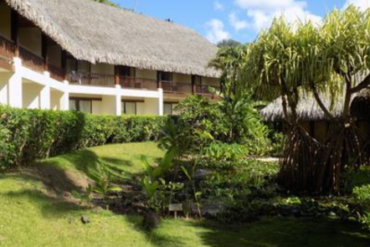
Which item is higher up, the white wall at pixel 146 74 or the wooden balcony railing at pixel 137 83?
the white wall at pixel 146 74

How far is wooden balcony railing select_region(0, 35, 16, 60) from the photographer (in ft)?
48.9

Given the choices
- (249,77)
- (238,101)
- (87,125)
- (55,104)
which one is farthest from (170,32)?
(249,77)

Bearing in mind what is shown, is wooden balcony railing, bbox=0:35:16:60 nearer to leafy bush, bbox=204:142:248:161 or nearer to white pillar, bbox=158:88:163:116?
leafy bush, bbox=204:142:248:161

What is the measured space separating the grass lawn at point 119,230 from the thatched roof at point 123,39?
37.9ft

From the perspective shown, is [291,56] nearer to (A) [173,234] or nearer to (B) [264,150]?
(A) [173,234]

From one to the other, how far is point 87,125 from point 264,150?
26.6 feet

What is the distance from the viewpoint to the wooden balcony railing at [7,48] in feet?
48.9

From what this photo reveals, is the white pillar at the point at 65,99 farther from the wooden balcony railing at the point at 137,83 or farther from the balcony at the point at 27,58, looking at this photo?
the wooden balcony railing at the point at 137,83

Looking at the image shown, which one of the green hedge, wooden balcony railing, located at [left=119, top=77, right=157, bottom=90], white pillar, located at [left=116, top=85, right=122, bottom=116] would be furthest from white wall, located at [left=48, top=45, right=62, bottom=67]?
the green hedge

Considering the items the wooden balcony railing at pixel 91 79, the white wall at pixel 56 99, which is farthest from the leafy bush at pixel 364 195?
the wooden balcony railing at pixel 91 79

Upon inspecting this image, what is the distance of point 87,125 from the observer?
1616 cm

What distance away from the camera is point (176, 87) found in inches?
1282

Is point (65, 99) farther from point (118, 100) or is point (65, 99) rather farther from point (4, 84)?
point (4, 84)

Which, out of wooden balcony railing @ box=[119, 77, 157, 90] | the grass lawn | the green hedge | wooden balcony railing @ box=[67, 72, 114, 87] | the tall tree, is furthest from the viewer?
wooden balcony railing @ box=[119, 77, 157, 90]
